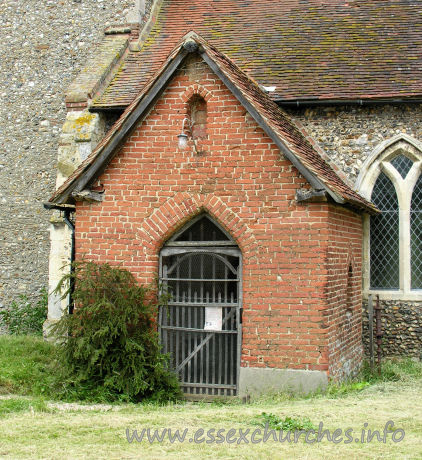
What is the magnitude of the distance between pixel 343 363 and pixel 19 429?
16.5 feet

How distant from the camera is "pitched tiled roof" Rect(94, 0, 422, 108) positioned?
11289mm

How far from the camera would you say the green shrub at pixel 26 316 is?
14.6 metres

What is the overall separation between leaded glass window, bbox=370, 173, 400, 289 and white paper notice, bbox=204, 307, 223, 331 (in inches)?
147

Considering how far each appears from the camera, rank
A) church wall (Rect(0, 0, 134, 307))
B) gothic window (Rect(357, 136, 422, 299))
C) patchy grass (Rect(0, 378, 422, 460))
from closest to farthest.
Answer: patchy grass (Rect(0, 378, 422, 460)) → gothic window (Rect(357, 136, 422, 299)) → church wall (Rect(0, 0, 134, 307))

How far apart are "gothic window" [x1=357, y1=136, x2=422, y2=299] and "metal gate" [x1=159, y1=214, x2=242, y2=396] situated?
11.0 feet

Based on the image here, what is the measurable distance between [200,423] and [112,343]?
2243 mm

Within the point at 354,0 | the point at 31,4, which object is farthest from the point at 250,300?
the point at 31,4

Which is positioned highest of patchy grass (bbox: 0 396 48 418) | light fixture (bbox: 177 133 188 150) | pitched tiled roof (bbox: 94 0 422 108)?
pitched tiled roof (bbox: 94 0 422 108)

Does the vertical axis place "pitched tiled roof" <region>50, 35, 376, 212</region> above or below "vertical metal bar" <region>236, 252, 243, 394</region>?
above

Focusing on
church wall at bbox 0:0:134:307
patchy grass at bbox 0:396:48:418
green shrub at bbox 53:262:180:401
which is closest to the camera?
patchy grass at bbox 0:396:48:418

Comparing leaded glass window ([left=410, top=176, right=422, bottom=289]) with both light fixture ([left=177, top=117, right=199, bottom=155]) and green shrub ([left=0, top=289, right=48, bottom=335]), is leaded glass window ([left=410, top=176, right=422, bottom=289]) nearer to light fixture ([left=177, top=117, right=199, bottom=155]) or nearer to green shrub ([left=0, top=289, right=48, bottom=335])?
light fixture ([left=177, top=117, right=199, bottom=155])

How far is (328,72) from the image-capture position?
11688 mm

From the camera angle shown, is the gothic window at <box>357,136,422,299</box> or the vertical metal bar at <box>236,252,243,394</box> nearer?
the vertical metal bar at <box>236,252,243,394</box>

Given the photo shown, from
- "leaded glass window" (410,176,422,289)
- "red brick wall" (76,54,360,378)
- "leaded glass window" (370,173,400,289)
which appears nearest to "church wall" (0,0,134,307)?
→ "red brick wall" (76,54,360,378)
